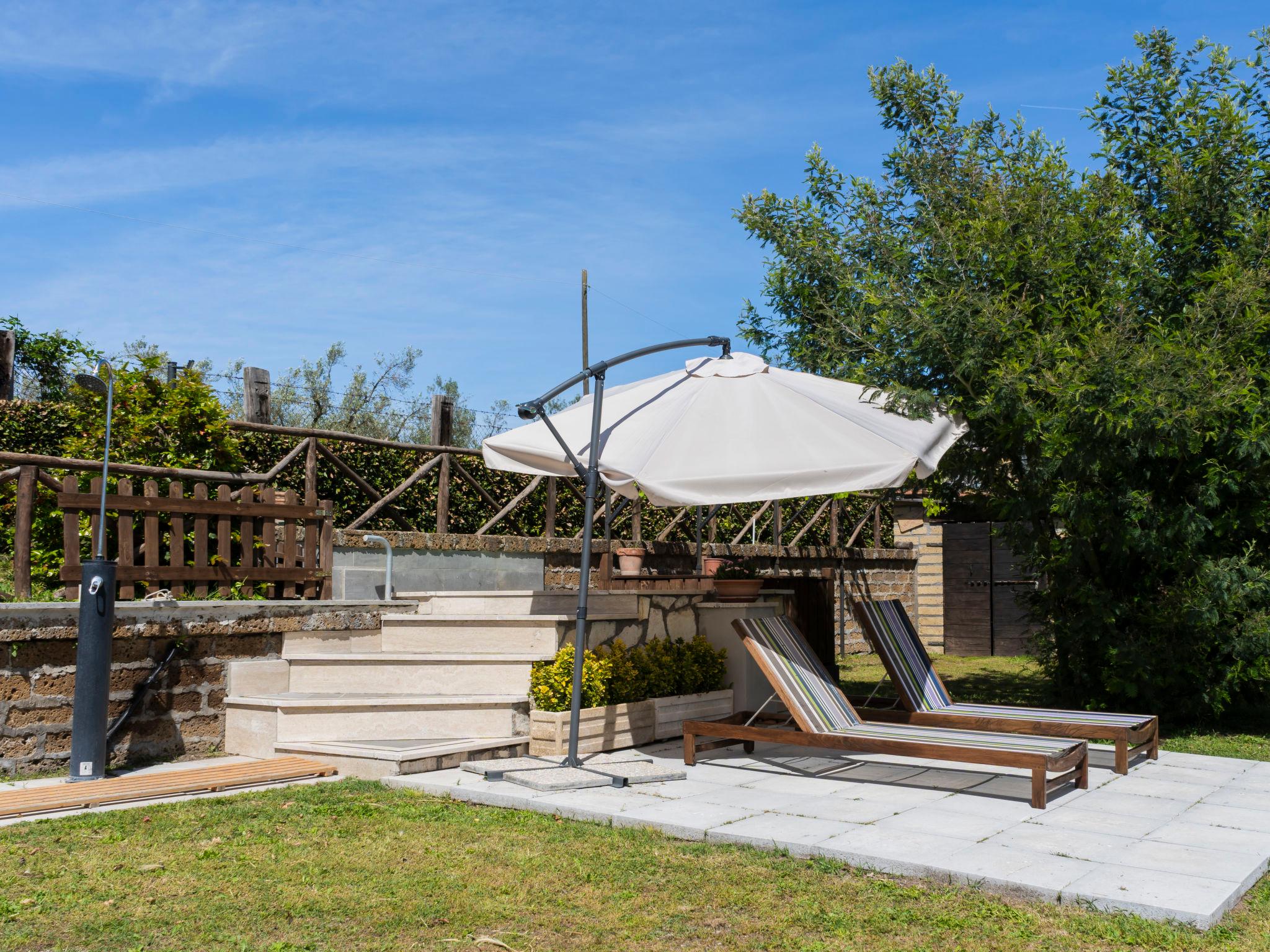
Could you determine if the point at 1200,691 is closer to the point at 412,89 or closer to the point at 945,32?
the point at 945,32

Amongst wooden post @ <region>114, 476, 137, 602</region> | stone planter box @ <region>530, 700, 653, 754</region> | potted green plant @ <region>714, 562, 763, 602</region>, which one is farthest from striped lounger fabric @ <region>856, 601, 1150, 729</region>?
wooden post @ <region>114, 476, 137, 602</region>

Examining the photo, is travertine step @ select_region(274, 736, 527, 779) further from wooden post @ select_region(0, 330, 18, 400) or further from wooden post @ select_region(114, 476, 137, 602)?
wooden post @ select_region(0, 330, 18, 400)

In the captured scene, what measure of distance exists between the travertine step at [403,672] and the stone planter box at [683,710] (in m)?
0.88

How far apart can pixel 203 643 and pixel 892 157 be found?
254 inches

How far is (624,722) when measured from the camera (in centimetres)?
629

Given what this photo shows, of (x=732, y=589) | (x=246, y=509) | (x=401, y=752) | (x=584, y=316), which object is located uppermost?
(x=584, y=316)

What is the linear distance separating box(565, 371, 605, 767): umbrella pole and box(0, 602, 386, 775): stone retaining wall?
185 cm

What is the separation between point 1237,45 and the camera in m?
7.39

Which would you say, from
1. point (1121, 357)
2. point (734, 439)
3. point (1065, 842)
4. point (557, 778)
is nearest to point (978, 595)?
point (1121, 357)

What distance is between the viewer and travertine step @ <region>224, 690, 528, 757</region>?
5832 millimetres

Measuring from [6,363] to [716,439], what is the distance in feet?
24.2

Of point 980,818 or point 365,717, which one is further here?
point 365,717

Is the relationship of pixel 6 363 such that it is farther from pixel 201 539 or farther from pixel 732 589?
pixel 732 589

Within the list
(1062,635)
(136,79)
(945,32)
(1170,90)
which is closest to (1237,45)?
(1170,90)
